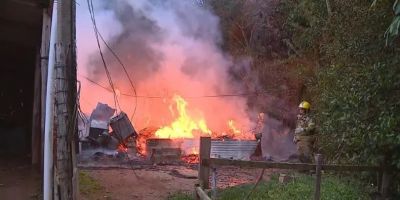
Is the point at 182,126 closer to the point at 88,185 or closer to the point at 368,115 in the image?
the point at 88,185

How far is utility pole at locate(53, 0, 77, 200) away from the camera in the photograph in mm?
6156

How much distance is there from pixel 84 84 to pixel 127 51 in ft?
8.34

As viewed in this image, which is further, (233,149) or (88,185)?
(233,149)

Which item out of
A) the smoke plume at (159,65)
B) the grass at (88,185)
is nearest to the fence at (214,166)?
the grass at (88,185)

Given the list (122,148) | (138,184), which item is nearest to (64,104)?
(138,184)

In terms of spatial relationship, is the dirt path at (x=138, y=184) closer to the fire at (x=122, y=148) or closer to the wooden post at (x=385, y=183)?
the fire at (x=122, y=148)

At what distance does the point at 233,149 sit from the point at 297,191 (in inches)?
243

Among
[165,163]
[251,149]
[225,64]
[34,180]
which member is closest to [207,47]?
[225,64]

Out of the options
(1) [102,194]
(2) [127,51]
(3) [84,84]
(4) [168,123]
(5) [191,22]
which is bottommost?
(1) [102,194]

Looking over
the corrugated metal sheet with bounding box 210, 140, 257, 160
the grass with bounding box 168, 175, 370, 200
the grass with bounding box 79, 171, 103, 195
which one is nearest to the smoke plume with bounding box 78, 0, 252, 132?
the corrugated metal sheet with bounding box 210, 140, 257, 160

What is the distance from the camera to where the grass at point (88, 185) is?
962 centimetres

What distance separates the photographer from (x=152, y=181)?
1090cm

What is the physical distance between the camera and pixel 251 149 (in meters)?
15.2

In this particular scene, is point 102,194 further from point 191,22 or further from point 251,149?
point 191,22
